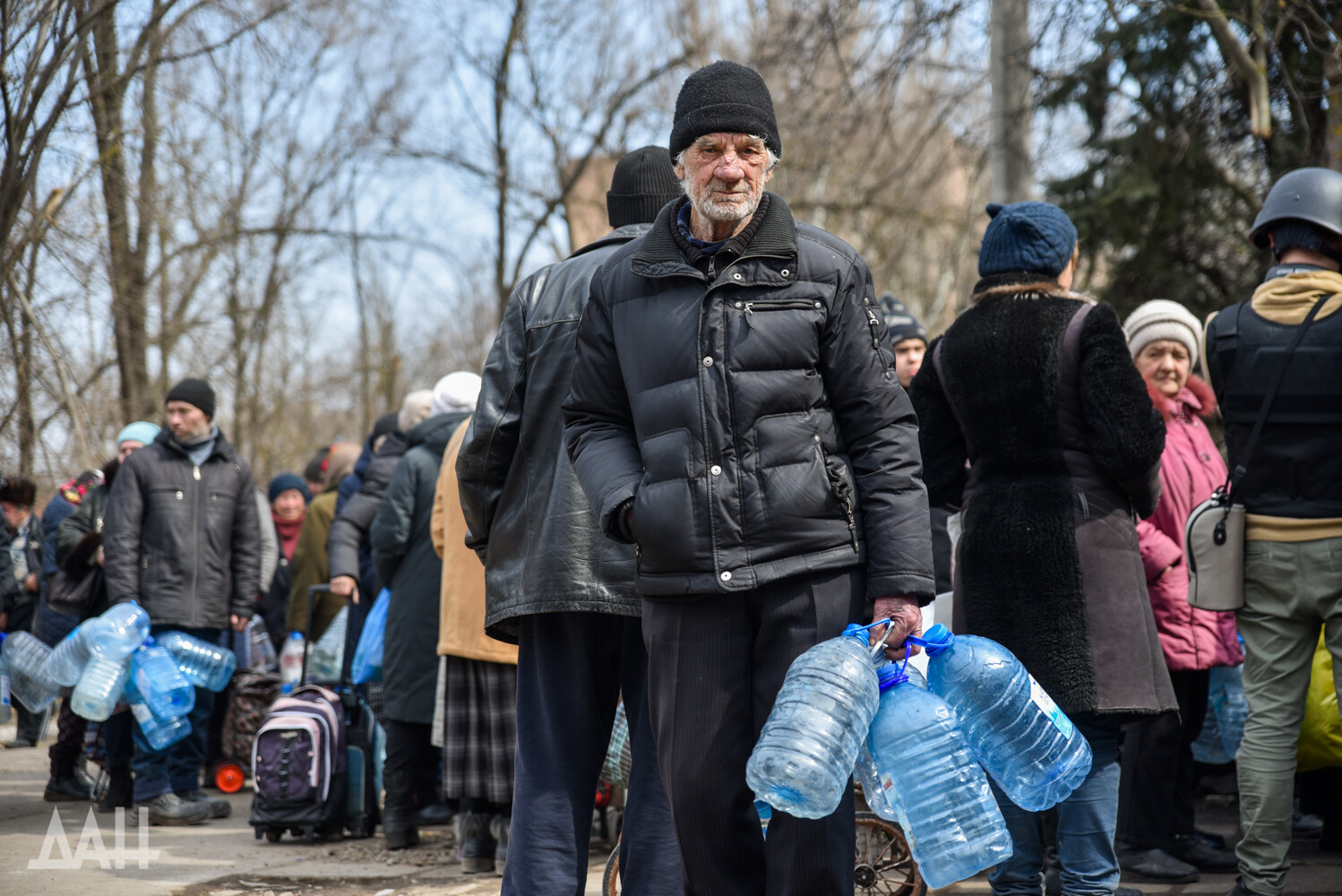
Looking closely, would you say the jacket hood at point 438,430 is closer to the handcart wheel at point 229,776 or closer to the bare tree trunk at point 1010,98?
the handcart wheel at point 229,776

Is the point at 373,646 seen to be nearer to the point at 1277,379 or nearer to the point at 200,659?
the point at 200,659

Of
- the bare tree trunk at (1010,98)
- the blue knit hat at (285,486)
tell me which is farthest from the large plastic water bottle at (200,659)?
the bare tree trunk at (1010,98)

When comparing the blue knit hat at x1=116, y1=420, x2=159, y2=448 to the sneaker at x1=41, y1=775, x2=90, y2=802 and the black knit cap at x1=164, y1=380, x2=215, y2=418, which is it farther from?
the sneaker at x1=41, y1=775, x2=90, y2=802

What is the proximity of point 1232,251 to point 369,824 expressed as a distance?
6.55 m

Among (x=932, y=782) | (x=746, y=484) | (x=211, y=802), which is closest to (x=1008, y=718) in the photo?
(x=932, y=782)

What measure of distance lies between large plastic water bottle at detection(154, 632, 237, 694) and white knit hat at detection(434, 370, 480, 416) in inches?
76.4

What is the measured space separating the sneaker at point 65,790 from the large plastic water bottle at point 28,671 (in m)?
0.54

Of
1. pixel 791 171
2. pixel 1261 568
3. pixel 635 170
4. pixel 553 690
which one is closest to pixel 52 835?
pixel 553 690

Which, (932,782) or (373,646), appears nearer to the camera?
(932,782)

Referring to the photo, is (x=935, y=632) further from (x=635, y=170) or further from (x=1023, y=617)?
(x=635, y=170)

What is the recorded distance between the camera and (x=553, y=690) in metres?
3.51

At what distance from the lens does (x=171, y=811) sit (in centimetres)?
652

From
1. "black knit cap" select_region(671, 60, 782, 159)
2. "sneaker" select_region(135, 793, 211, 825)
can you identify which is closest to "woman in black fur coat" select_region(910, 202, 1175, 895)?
"black knit cap" select_region(671, 60, 782, 159)

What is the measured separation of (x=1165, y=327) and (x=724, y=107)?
2.79m
